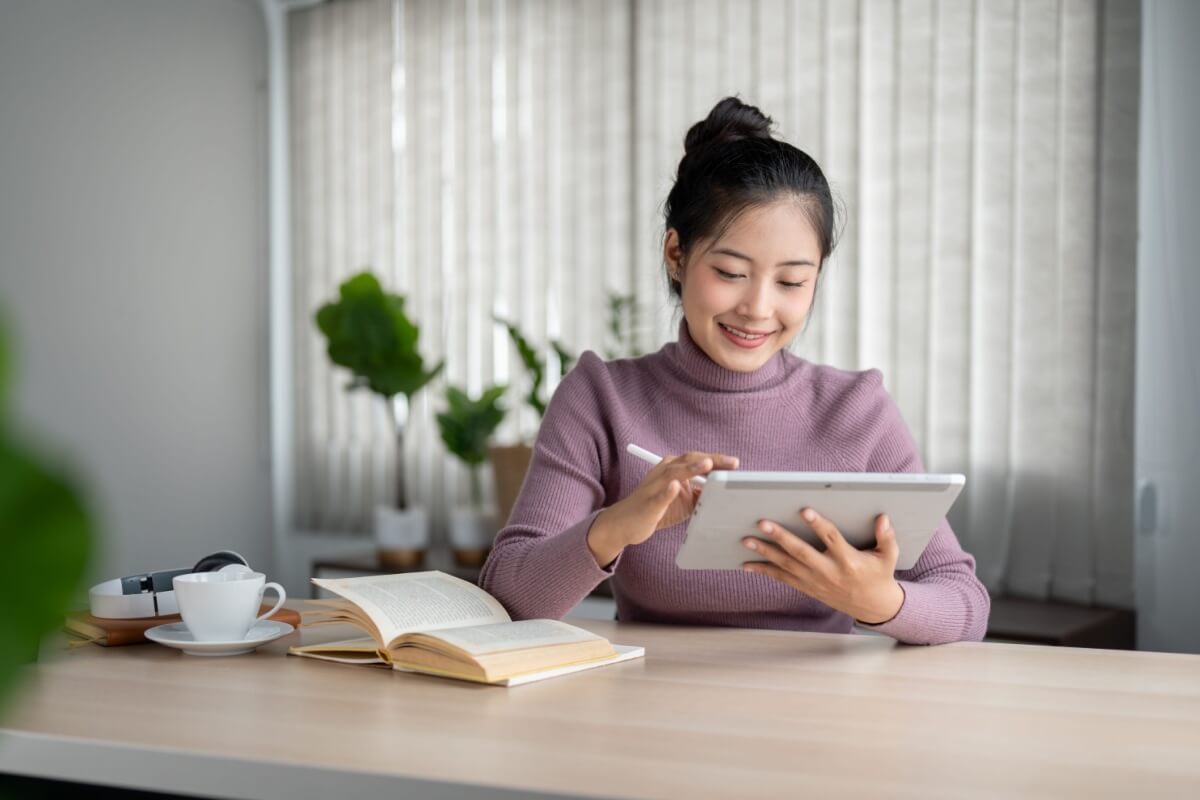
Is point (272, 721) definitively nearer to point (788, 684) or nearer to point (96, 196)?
point (788, 684)

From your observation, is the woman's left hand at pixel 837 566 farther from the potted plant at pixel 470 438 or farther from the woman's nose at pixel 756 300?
the potted plant at pixel 470 438

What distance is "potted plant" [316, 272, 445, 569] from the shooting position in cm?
332

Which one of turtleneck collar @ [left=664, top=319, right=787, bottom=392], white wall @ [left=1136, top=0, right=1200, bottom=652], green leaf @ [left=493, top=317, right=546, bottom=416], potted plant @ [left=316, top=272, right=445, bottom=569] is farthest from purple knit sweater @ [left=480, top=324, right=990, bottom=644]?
potted plant @ [left=316, top=272, right=445, bottom=569]

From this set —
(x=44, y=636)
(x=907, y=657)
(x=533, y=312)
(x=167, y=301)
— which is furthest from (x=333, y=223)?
(x=44, y=636)

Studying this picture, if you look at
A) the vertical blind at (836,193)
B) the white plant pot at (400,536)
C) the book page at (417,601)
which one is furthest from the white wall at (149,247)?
the book page at (417,601)

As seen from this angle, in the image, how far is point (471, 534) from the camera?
326 cm

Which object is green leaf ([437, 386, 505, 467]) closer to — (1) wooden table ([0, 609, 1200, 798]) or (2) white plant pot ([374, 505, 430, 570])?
(2) white plant pot ([374, 505, 430, 570])

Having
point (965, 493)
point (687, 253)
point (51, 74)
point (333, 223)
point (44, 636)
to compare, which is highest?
point (51, 74)

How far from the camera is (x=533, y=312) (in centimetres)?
364

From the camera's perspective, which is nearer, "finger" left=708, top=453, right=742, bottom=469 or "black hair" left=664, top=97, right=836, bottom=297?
"finger" left=708, top=453, right=742, bottom=469

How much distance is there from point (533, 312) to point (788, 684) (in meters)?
2.63

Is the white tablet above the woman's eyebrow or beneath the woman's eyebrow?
beneath

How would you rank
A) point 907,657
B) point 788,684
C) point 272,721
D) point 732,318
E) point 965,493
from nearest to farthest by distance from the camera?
1. point 272,721
2. point 788,684
3. point 907,657
4. point 732,318
5. point 965,493

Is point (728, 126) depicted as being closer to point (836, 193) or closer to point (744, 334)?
point (744, 334)
